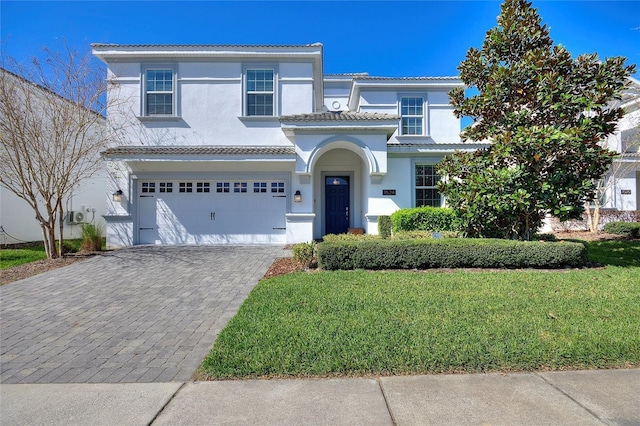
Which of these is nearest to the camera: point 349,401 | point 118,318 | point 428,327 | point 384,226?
point 349,401

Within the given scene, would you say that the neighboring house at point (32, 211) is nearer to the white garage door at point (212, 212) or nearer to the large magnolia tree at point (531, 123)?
the white garage door at point (212, 212)

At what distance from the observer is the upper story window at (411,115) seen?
1487 cm

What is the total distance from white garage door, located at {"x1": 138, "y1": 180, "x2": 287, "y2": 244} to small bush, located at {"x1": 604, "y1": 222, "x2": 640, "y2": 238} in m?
12.6

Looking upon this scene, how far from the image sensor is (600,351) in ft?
10.9

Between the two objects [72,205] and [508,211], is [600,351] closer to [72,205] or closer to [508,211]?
[508,211]

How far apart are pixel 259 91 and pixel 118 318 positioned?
32.4ft

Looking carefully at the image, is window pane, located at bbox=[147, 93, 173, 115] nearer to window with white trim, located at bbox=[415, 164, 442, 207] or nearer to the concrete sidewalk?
window with white trim, located at bbox=[415, 164, 442, 207]

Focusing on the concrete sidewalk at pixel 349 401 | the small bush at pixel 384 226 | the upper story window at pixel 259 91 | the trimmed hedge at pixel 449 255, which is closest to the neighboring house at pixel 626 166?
the trimmed hedge at pixel 449 255

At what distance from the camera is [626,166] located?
1448cm

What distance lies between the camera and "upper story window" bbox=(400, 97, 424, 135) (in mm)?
14867

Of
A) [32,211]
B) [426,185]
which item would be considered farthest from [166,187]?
[426,185]

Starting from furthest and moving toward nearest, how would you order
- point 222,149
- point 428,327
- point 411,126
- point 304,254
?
1. point 411,126
2. point 222,149
3. point 304,254
4. point 428,327

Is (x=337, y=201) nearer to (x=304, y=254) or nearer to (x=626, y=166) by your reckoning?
(x=304, y=254)

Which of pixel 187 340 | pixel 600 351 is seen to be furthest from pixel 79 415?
pixel 600 351
